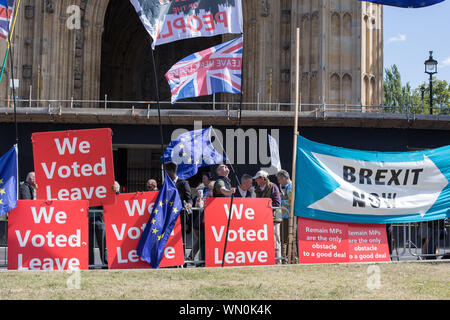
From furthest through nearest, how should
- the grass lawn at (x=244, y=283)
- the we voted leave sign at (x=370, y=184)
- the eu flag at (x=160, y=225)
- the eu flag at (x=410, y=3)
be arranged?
the we voted leave sign at (x=370, y=184) < the eu flag at (x=410, y=3) < the eu flag at (x=160, y=225) < the grass lawn at (x=244, y=283)

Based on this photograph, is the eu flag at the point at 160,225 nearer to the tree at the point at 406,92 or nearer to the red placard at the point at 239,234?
the red placard at the point at 239,234

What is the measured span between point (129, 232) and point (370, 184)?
4.26 m

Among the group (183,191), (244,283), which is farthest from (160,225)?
(244,283)

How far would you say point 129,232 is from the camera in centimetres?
1024

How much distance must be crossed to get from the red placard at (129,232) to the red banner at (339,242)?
2122mm

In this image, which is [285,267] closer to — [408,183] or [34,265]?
[408,183]

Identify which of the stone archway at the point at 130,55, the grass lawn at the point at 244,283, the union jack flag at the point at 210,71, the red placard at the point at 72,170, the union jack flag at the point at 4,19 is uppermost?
the stone archway at the point at 130,55

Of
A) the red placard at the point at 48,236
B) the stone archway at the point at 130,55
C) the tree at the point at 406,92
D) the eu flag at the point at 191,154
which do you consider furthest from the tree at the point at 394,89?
the red placard at the point at 48,236

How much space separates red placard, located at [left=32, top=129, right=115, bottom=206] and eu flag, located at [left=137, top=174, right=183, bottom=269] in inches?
29.5

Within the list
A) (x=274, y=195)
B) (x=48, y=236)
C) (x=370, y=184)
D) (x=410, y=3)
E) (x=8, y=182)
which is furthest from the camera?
(x=274, y=195)

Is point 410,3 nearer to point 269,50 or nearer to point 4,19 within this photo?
point 4,19

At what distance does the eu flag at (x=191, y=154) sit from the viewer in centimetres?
1414

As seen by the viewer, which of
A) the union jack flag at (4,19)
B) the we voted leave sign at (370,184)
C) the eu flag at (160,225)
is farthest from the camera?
the union jack flag at (4,19)
